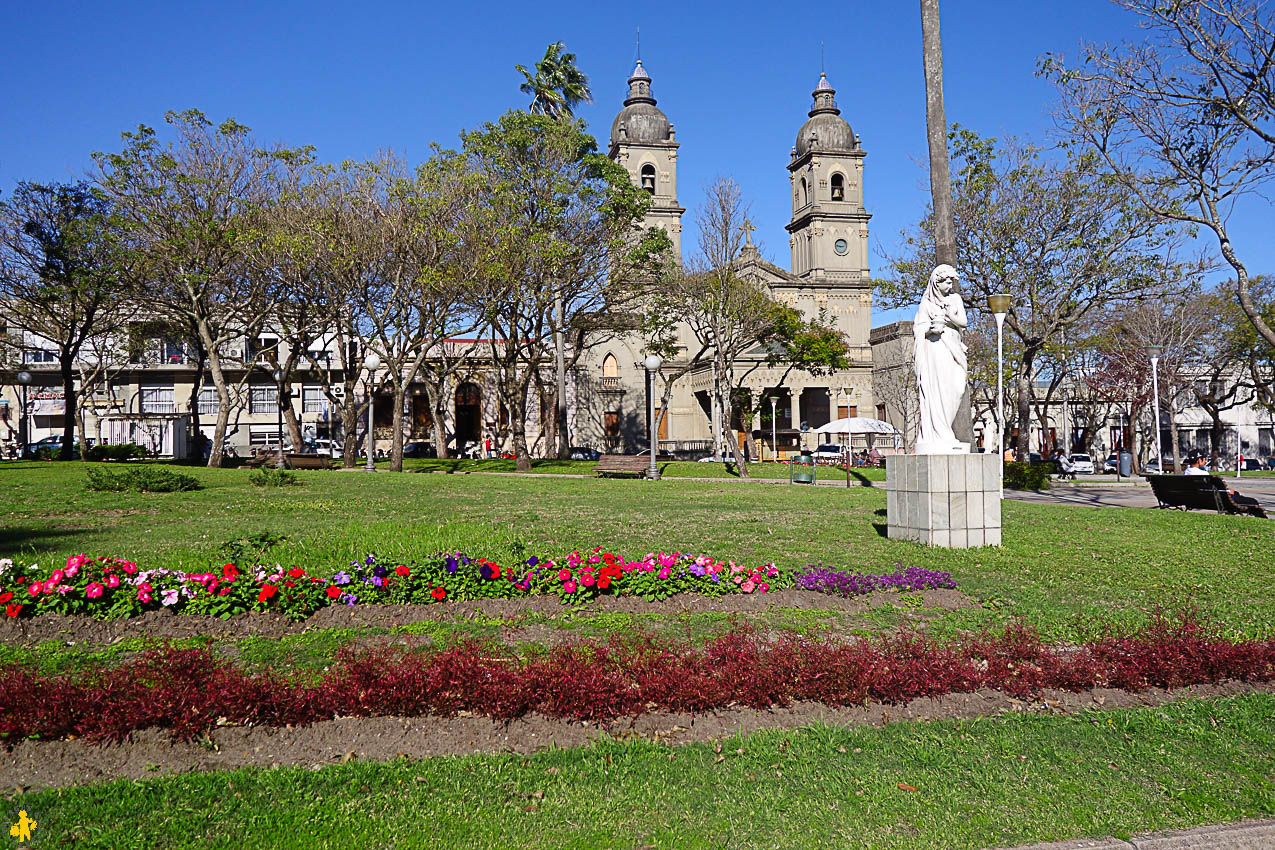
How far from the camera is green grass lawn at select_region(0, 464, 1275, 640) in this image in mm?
7988

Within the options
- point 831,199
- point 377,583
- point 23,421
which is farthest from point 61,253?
point 831,199

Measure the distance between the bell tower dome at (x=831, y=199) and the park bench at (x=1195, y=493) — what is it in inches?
1703

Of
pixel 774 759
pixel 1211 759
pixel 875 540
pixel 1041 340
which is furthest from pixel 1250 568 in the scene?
pixel 1041 340

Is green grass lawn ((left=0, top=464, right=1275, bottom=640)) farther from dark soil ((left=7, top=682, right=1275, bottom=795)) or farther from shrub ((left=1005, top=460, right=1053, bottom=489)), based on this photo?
shrub ((left=1005, top=460, right=1053, bottom=489))

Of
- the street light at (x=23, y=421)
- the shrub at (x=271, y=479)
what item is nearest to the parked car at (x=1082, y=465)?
the shrub at (x=271, y=479)

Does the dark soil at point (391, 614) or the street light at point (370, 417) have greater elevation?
the street light at point (370, 417)

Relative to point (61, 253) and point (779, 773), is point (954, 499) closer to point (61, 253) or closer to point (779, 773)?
point (779, 773)

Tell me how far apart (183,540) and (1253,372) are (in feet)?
156

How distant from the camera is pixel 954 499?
10336 millimetres

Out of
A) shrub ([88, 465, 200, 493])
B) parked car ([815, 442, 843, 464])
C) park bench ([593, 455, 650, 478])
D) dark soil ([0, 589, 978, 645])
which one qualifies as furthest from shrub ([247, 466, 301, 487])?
parked car ([815, 442, 843, 464])

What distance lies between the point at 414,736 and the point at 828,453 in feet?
149

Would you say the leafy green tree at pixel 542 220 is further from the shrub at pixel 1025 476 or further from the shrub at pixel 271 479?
the shrub at pixel 1025 476

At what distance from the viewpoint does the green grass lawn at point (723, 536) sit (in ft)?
26.2

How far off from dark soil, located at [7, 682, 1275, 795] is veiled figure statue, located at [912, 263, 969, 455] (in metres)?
5.19
